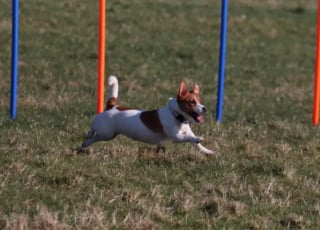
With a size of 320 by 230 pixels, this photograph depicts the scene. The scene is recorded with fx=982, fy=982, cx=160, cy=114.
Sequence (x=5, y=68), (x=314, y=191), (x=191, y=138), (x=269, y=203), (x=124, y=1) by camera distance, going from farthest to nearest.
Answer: (x=124, y=1) → (x=5, y=68) → (x=191, y=138) → (x=314, y=191) → (x=269, y=203)

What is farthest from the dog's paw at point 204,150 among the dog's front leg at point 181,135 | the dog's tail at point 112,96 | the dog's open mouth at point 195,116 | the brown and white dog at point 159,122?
the dog's tail at point 112,96

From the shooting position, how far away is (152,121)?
8.10 metres

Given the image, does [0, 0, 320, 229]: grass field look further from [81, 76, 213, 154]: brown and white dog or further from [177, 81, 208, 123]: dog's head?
[177, 81, 208, 123]: dog's head

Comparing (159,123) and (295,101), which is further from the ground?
(159,123)

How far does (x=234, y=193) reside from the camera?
23.3 feet

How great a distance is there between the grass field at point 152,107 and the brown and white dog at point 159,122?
15 centimetres

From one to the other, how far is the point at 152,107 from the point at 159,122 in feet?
13.5

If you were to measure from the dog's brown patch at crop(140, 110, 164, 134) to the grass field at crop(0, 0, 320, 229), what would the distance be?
0.78 feet

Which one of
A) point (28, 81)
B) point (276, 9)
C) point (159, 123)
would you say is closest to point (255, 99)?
point (28, 81)

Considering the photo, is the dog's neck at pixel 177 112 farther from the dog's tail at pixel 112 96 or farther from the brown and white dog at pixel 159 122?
the dog's tail at pixel 112 96

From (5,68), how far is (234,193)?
30.3 ft

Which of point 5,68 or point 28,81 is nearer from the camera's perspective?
point 28,81

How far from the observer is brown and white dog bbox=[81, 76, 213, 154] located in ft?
25.9

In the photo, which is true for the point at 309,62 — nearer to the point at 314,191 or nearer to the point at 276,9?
the point at 276,9
